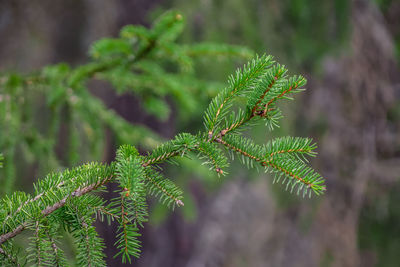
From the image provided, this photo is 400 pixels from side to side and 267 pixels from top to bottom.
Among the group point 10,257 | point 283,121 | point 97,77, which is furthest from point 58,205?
point 283,121

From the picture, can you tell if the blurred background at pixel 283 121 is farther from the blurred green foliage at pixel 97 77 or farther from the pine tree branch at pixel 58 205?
the pine tree branch at pixel 58 205

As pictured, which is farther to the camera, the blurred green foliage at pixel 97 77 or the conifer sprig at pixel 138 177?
the blurred green foliage at pixel 97 77

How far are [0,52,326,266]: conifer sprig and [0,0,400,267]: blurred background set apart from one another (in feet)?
5.86

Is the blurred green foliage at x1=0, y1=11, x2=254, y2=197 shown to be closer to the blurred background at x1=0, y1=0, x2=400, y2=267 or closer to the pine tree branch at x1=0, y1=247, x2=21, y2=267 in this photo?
the pine tree branch at x1=0, y1=247, x2=21, y2=267

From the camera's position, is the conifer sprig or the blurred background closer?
the conifer sprig

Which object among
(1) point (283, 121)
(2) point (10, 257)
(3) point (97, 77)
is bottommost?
(2) point (10, 257)

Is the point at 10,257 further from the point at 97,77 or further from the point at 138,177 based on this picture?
the point at 97,77

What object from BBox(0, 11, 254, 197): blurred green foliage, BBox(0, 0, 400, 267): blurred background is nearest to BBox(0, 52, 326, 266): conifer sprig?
BBox(0, 11, 254, 197): blurred green foliage

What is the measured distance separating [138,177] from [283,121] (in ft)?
7.42

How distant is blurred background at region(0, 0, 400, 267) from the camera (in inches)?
111

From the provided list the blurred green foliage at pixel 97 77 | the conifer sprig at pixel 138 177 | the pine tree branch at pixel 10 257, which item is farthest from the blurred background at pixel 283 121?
the pine tree branch at pixel 10 257

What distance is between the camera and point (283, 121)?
287 centimetres

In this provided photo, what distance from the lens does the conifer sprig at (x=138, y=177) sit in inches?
31.9

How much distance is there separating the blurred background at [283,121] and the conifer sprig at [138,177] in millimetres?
1786
